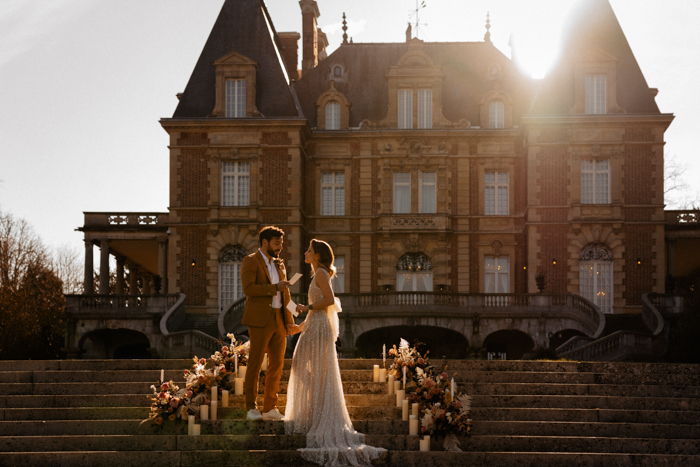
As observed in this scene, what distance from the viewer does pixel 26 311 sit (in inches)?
1149

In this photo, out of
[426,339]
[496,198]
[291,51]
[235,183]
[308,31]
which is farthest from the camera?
[308,31]

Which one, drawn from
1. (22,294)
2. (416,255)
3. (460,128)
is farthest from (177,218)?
(460,128)

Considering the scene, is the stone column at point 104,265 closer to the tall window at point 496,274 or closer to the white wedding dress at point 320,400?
the tall window at point 496,274

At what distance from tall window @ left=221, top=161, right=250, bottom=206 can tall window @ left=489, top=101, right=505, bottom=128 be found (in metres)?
9.61

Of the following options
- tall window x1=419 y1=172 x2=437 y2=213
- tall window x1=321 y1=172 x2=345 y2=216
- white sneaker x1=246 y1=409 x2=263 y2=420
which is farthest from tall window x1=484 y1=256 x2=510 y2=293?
white sneaker x1=246 y1=409 x2=263 y2=420

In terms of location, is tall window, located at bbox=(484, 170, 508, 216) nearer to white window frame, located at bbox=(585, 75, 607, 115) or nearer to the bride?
white window frame, located at bbox=(585, 75, 607, 115)

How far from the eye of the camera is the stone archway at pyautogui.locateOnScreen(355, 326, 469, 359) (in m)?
27.8

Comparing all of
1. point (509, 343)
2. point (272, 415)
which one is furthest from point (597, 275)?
point (272, 415)

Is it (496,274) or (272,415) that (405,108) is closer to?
(496,274)

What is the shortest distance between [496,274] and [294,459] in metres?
22.2

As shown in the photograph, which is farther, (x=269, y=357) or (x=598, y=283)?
(x=598, y=283)

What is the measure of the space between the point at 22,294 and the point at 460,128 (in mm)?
17623

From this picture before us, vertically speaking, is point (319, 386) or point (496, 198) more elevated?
point (496, 198)

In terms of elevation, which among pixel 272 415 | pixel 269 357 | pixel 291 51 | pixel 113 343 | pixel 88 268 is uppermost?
pixel 291 51
